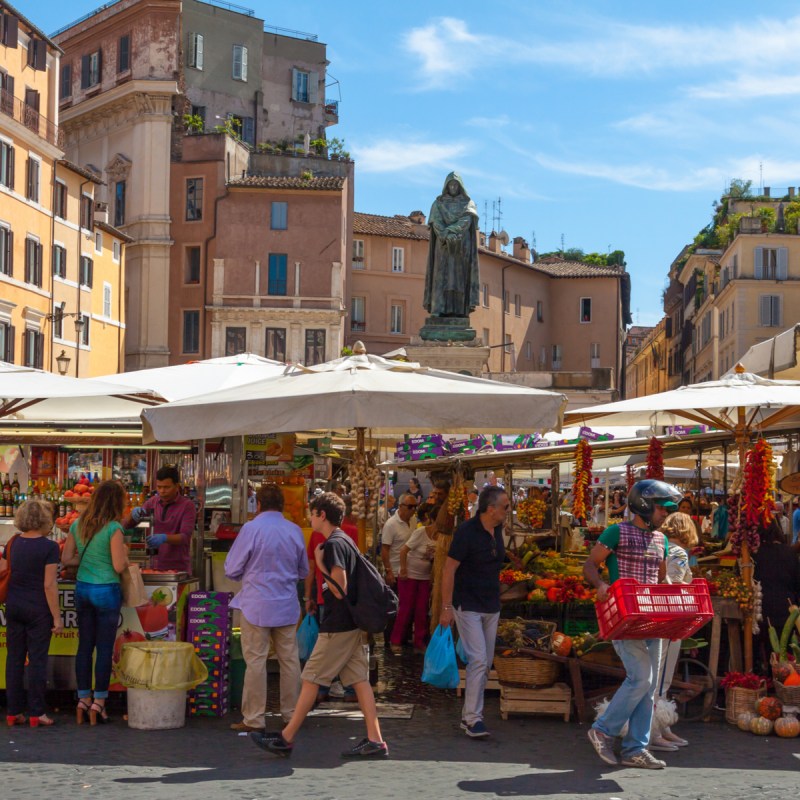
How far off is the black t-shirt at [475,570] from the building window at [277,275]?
48.5 metres

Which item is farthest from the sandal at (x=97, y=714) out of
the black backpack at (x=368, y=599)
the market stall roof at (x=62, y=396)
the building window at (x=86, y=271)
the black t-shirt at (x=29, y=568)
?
the building window at (x=86, y=271)

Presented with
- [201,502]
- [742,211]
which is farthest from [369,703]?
[742,211]

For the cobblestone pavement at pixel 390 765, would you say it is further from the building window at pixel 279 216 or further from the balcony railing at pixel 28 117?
the building window at pixel 279 216

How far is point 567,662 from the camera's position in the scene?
912cm

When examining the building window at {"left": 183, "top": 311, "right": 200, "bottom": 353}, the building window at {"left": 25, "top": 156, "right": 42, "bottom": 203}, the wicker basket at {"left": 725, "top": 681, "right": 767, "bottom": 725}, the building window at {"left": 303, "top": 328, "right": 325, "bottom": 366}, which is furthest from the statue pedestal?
the building window at {"left": 183, "top": 311, "right": 200, "bottom": 353}

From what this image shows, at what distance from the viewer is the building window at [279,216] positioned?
2232 inches

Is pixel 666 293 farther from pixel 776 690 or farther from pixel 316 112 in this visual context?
pixel 776 690


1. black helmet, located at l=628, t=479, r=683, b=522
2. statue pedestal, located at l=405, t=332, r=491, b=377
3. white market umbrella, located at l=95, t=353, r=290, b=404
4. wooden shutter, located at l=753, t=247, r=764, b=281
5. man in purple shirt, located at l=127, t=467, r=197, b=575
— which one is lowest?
man in purple shirt, located at l=127, t=467, r=197, b=575

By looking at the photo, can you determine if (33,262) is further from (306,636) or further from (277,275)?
(306,636)

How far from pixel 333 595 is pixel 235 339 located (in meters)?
48.7

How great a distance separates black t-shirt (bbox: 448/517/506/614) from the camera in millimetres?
8367

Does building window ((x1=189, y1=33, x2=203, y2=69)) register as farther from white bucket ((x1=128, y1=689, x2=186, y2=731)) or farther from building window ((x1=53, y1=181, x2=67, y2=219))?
white bucket ((x1=128, y1=689, x2=186, y2=731))

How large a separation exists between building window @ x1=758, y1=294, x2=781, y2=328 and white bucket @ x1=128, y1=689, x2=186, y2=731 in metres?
59.5

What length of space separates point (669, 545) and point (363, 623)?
2215mm
